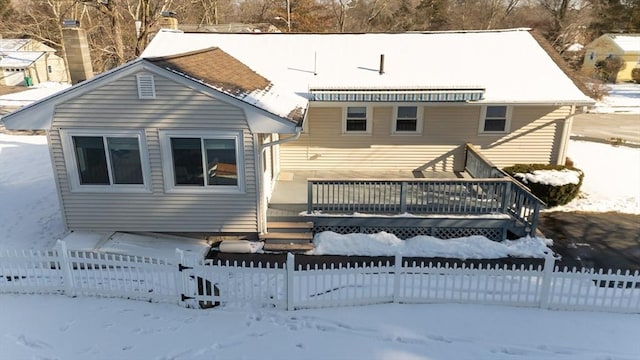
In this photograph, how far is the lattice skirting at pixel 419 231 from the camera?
10.8 metres

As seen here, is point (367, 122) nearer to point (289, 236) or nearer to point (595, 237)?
point (289, 236)

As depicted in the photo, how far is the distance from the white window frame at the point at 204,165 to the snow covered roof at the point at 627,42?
5303 centimetres

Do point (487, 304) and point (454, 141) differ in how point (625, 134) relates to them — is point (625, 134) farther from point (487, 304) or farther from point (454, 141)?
point (487, 304)

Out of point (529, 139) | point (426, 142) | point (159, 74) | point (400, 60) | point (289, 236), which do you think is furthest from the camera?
point (400, 60)

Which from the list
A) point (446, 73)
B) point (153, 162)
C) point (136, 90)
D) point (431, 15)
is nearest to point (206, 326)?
point (153, 162)

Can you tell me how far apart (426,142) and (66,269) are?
1035 centimetres

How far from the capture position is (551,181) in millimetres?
12281

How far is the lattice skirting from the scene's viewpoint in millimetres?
10750

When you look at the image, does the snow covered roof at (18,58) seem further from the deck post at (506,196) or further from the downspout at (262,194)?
the deck post at (506,196)

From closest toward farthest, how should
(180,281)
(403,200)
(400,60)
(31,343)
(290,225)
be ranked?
(31,343), (180,281), (290,225), (403,200), (400,60)

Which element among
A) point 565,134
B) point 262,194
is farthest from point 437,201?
point 565,134

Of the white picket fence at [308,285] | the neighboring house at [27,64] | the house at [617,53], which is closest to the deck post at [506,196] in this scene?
the white picket fence at [308,285]

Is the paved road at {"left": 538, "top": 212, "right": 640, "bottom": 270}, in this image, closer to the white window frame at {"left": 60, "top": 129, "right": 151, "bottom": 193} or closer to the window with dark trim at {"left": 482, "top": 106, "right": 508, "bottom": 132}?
the window with dark trim at {"left": 482, "top": 106, "right": 508, "bottom": 132}

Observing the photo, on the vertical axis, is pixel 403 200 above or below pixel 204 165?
below
